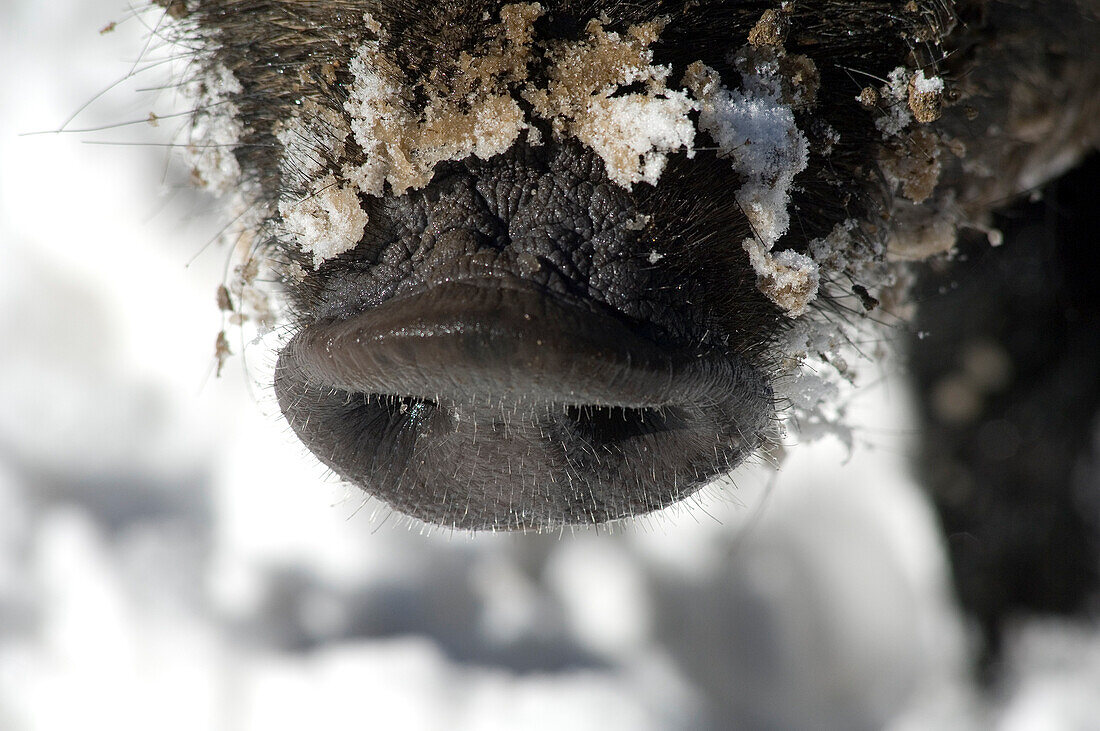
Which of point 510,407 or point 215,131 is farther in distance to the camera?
point 215,131

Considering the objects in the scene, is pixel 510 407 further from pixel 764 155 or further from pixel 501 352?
pixel 764 155

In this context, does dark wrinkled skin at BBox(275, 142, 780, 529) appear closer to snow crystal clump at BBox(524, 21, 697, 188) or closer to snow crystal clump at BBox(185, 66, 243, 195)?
snow crystal clump at BBox(524, 21, 697, 188)

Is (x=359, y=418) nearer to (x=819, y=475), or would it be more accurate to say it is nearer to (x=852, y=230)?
(x=852, y=230)

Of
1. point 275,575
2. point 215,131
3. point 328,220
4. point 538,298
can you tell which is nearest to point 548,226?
point 538,298

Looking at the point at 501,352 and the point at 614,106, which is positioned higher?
the point at 614,106

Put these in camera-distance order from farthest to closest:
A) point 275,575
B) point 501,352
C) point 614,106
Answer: point 275,575 < point 614,106 < point 501,352

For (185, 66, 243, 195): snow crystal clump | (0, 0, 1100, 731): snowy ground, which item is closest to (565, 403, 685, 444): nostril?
(185, 66, 243, 195): snow crystal clump
